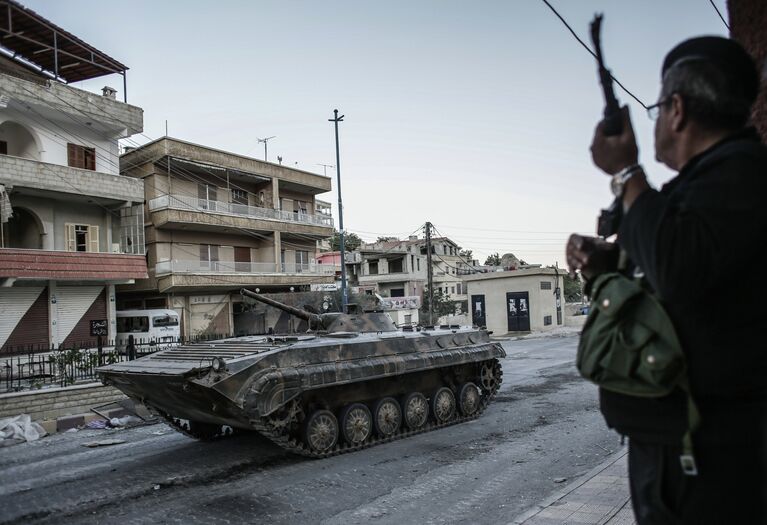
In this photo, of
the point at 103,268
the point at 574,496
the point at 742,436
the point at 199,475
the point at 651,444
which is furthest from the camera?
the point at 103,268

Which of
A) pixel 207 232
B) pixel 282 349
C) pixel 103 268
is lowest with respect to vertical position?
pixel 282 349

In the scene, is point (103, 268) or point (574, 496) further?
point (103, 268)

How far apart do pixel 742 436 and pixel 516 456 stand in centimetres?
635

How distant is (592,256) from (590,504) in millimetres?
3955

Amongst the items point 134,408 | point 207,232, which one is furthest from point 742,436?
point 207,232

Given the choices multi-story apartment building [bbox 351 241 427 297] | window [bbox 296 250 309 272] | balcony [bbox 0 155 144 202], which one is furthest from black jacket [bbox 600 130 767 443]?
multi-story apartment building [bbox 351 241 427 297]

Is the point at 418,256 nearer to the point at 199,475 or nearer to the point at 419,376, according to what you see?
the point at 419,376

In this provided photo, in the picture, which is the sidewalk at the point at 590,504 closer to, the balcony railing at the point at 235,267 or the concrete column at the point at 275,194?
the balcony railing at the point at 235,267

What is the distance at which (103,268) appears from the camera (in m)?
20.6

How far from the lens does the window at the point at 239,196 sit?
28.2 m

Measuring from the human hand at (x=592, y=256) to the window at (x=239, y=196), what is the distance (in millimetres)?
27468

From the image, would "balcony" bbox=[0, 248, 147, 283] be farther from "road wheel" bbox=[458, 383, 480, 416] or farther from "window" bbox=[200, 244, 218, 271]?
"road wheel" bbox=[458, 383, 480, 416]

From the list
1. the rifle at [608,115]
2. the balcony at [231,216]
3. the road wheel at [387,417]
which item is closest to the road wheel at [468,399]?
the road wheel at [387,417]

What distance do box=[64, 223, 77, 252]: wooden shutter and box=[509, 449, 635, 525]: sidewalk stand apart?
19657 mm
